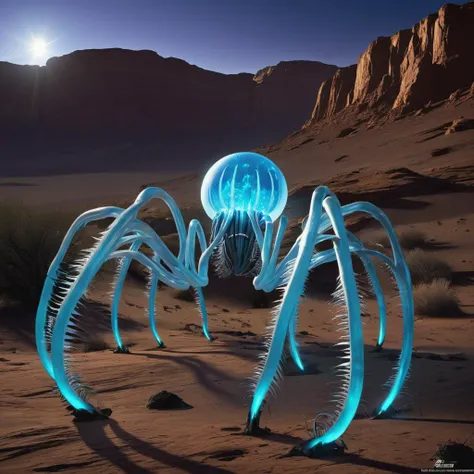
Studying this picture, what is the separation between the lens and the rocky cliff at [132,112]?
3622 inches

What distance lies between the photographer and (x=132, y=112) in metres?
104

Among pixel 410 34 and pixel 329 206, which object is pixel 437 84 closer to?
pixel 410 34

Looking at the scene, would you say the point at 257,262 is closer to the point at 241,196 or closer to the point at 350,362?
the point at 241,196

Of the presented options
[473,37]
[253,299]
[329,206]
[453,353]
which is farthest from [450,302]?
[473,37]

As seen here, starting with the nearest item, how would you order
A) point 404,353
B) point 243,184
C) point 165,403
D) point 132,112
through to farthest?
point 404,353 → point 165,403 → point 243,184 → point 132,112

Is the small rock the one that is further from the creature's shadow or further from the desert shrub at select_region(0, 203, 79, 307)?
the desert shrub at select_region(0, 203, 79, 307)

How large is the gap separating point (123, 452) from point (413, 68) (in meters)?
67.5

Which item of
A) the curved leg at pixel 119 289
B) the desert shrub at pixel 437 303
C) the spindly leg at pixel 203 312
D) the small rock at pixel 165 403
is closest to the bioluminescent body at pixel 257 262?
the small rock at pixel 165 403

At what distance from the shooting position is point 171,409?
500cm

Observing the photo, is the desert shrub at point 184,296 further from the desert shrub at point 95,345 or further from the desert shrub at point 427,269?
the desert shrub at point 427,269

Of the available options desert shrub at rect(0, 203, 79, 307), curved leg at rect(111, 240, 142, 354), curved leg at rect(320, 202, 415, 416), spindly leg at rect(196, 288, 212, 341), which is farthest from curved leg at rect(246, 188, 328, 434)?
desert shrub at rect(0, 203, 79, 307)

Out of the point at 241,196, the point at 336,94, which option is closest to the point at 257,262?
the point at 241,196

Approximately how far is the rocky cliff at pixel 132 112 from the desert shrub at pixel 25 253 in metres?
71.9

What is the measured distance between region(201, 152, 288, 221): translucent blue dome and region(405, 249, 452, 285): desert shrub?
10.2 m
